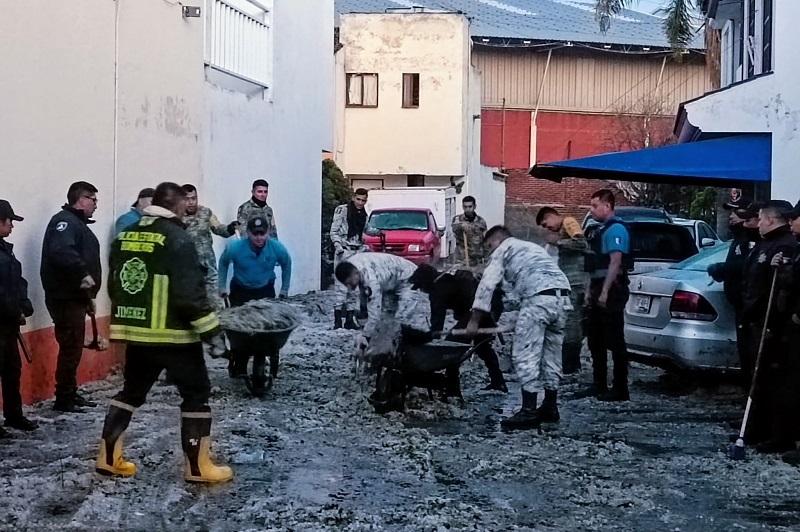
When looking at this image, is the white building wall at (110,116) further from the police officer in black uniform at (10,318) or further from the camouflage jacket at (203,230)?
the police officer in black uniform at (10,318)

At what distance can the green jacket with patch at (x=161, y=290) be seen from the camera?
7.29 m

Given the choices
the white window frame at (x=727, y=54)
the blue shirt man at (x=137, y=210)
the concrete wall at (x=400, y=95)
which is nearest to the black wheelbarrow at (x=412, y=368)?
the blue shirt man at (x=137, y=210)

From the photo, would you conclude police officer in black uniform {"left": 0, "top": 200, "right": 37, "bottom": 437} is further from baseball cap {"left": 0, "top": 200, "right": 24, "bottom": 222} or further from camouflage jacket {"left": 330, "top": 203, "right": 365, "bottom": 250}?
camouflage jacket {"left": 330, "top": 203, "right": 365, "bottom": 250}

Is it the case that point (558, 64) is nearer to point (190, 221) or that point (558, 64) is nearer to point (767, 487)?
point (190, 221)

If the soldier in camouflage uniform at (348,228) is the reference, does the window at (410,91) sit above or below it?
above

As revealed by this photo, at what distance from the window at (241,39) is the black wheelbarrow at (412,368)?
703 cm

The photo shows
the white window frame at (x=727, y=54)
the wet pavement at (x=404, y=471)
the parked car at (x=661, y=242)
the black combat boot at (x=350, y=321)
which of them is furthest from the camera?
the white window frame at (x=727, y=54)

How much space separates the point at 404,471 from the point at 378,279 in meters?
2.25

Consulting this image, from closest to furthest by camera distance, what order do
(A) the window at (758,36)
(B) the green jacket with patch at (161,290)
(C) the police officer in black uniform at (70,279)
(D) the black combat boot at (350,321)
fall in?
(B) the green jacket with patch at (161,290)
(C) the police officer in black uniform at (70,279)
(D) the black combat boot at (350,321)
(A) the window at (758,36)

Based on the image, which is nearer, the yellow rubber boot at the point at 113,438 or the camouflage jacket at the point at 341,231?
the yellow rubber boot at the point at 113,438

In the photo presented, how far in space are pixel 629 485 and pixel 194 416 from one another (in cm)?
275

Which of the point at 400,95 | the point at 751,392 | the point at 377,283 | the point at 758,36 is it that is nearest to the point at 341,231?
the point at 758,36

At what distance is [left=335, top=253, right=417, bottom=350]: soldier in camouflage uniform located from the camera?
9.84 m

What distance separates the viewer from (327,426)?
9.66 m
